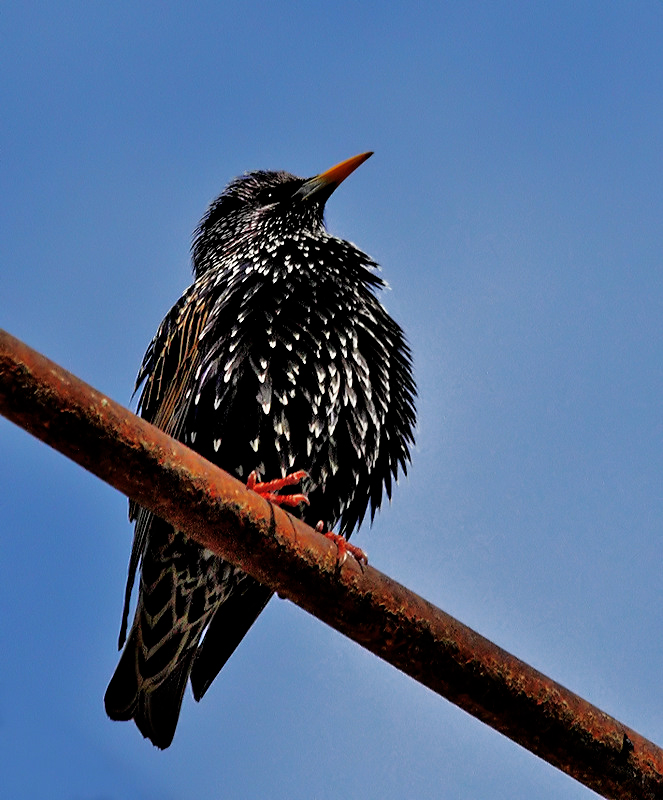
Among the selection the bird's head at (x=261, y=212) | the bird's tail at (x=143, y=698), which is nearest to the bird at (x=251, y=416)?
the bird's tail at (x=143, y=698)

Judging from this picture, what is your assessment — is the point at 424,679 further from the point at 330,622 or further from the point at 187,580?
the point at 187,580

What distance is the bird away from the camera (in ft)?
11.9

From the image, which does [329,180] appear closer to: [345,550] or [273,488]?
[273,488]

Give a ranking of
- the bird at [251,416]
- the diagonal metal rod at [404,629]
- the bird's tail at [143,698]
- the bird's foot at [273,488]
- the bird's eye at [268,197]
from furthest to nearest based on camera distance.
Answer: the bird's eye at [268,197], the bird at [251,416], the bird's tail at [143,698], the bird's foot at [273,488], the diagonal metal rod at [404,629]

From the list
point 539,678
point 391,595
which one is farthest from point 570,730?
point 391,595

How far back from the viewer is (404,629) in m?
2.22

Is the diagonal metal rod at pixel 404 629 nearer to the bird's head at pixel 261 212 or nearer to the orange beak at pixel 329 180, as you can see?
the bird's head at pixel 261 212

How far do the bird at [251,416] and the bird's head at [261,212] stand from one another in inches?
14.3

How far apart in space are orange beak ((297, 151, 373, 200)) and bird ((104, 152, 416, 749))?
0.68 metres

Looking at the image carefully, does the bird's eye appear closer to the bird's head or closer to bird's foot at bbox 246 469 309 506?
the bird's head

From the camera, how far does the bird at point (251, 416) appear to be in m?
3.63

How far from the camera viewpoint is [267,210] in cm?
491

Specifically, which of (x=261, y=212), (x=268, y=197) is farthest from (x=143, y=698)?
(x=268, y=197)

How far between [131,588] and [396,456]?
3.82ft
